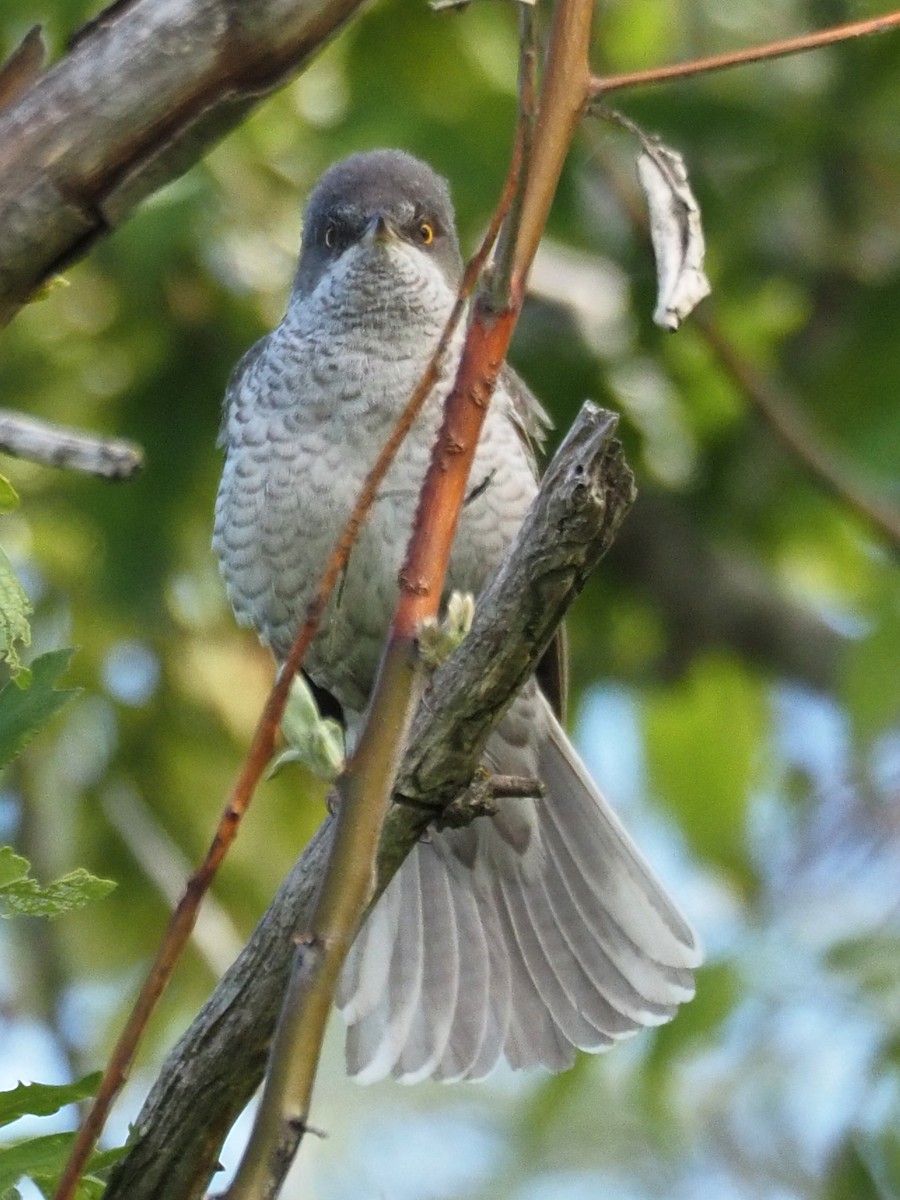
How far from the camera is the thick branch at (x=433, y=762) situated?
74.7 inches

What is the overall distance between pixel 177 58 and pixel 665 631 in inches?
161

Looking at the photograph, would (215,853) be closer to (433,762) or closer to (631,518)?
(433,762)

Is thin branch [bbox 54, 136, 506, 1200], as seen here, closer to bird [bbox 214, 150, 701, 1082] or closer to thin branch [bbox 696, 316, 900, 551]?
bird [bbox 214, 150, 701, 1082]

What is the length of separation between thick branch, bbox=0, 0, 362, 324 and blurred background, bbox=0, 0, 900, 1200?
2.14 meters

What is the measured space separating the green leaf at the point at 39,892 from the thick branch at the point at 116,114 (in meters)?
0.61

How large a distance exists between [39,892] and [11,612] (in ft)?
0.90

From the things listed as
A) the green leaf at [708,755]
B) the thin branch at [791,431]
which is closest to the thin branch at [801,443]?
the thin branch at [791,431]

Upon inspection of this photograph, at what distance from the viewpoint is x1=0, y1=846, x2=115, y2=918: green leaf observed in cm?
171

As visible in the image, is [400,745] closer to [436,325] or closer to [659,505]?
[436,325]

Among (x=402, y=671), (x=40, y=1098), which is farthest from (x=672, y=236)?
(x=40, y=1098)

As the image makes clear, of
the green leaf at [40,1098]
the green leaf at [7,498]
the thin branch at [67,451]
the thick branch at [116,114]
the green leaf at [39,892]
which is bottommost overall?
the green leaf at [40,1098]

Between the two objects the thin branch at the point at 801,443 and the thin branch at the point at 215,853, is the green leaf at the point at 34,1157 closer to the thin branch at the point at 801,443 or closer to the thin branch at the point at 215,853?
the thin branch at the point at 215,853

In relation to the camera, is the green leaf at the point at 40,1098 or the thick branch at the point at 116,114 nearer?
the green leaf at the point at 40,1098

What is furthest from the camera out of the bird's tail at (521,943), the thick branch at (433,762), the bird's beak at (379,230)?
the bird's beak at (379,230)
